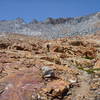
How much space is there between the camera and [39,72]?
17.9 metres

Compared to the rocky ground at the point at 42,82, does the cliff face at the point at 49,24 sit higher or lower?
higher

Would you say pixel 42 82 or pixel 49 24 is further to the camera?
pixel 49 24

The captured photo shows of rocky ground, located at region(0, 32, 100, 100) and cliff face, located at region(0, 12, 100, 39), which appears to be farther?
cliff face, located at region(0, 12, 100, 39)

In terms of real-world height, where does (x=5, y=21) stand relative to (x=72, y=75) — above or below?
above

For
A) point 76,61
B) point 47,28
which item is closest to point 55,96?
point 76,61

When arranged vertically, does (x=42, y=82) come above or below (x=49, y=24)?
below

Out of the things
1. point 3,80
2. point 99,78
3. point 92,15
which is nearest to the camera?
point 3,80

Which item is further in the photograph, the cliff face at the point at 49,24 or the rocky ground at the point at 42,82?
the cliff face at the point at 49,24

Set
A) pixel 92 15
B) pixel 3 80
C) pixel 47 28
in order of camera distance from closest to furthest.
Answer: pixel 3 80, pixel 47 28, pixel 92 15

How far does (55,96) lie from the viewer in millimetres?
15305

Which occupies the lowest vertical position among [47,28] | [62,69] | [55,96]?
[55,96]

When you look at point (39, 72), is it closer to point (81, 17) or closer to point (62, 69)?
point (62, 69)

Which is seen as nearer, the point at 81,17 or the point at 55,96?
the point at 55,96

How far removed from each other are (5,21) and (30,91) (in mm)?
150161
